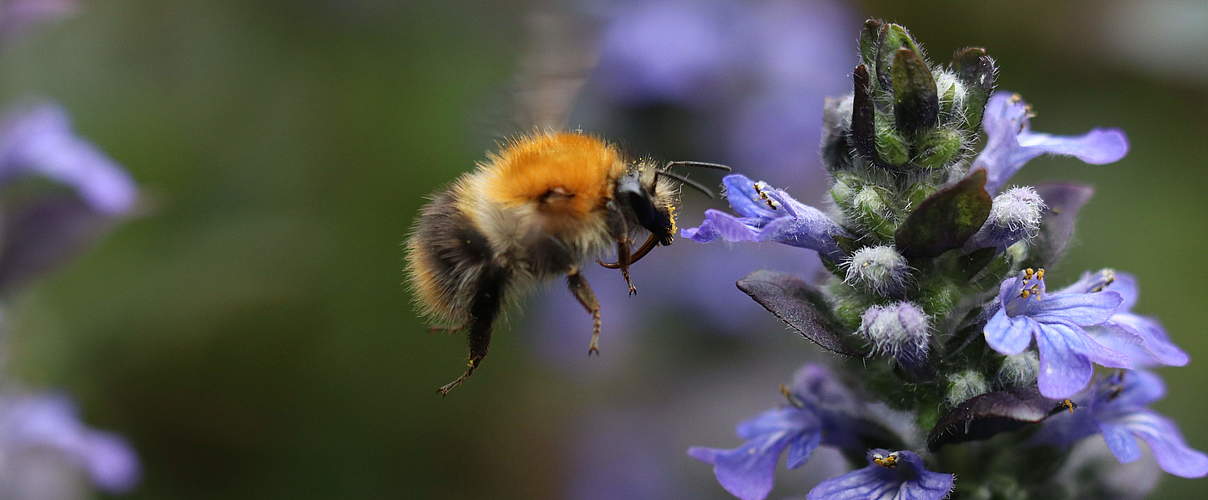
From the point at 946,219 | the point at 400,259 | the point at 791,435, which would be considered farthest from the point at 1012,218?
the point at 400,259

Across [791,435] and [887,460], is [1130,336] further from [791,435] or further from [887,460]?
[791,435]

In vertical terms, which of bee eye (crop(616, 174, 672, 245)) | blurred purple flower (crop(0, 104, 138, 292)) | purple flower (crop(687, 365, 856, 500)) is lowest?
purple flower (crop(687, 365, 856, 500))

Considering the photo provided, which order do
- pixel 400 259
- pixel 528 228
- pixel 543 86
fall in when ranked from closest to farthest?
1. pixel 528 228
2. pixel 543 86
3. pixel 400 259

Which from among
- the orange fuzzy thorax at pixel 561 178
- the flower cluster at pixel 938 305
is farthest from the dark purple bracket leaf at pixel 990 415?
the orange fuzzy thorax at pixel 561 178

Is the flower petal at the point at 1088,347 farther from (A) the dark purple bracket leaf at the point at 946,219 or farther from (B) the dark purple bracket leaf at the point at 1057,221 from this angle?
(B) the dark purple bracket leaf at the point at 1057,221

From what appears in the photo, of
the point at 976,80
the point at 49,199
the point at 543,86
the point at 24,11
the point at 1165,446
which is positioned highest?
the point at 24,11

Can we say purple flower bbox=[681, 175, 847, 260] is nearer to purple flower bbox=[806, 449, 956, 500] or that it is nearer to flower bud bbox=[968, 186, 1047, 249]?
flower bud bbox=[968, 186, 1047, 249]

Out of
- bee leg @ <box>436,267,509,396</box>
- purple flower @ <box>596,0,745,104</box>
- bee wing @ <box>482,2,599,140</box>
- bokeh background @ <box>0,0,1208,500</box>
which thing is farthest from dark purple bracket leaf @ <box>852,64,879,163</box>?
purple flower @ <box>596,0,745,104</box>
